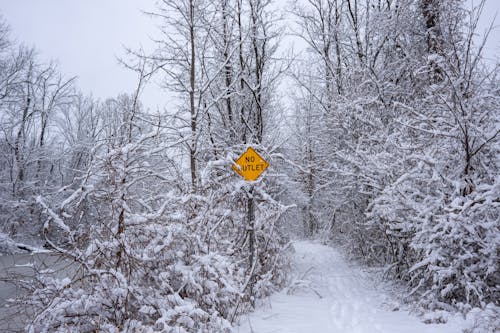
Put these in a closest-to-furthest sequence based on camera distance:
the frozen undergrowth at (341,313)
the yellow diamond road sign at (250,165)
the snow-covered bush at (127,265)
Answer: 1. the snow-covered bush at (127,265)
2. the frozen undergrowth at (341,313)
3. the yellow diamond road sign at (250,165)

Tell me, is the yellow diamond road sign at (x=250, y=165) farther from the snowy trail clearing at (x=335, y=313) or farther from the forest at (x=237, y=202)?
the snowy trail clearing at (x=335, y=313)

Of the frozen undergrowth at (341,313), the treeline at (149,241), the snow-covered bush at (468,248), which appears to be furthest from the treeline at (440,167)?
the treeline at (149,241)

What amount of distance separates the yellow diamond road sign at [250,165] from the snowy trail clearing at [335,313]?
226 centimetres

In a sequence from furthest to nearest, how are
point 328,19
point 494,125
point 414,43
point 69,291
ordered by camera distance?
point 328,19
point 414,43
point 494,125
point 69,291

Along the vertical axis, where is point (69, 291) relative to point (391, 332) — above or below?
above

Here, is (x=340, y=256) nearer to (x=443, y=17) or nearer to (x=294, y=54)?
(x=294, y=54)

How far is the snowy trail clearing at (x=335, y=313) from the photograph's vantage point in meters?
5.06

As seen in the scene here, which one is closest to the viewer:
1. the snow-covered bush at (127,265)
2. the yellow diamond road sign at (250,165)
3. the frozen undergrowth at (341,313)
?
the snow-covered bush at (127,265)

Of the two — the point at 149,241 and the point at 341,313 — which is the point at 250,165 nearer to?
the point at 149,241

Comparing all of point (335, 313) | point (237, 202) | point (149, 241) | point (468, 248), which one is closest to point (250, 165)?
point (237, 202)

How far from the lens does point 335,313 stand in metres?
6.14

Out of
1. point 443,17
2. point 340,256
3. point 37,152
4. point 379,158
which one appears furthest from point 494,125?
point 37,152

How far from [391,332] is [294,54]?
8.03 m

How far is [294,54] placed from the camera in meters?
10.5
